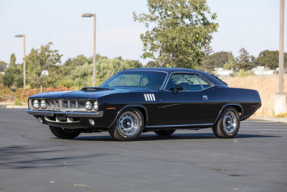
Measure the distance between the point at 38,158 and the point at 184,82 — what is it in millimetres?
4975

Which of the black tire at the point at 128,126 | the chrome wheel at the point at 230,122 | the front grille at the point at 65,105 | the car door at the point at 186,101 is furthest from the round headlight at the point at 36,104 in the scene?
the chrome wheel at the point at 230,122

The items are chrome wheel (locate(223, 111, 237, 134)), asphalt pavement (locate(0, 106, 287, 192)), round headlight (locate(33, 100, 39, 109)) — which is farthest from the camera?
chrome wheel (locate(223, 111, 237, 134))

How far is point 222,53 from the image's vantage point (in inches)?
4702

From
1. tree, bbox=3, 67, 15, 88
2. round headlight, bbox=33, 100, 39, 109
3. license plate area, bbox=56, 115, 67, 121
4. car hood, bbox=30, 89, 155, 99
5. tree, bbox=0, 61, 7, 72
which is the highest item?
tree, bbox=0, 61, 7, 72

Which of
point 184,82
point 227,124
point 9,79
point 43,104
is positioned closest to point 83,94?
point 43,104

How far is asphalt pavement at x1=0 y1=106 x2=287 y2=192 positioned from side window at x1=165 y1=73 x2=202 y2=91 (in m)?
1.20

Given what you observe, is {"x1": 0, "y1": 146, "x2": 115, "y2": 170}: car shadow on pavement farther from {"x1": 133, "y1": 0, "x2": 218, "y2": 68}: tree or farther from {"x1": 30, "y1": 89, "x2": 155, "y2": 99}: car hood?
{"x1": 133, "y1": 0, "x2": 218, "y2": 68}: tree

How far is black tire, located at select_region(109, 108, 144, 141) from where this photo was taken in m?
11.6

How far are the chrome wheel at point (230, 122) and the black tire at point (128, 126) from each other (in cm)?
253

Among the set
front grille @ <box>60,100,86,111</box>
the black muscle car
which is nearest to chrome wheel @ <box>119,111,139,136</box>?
the black muscle car

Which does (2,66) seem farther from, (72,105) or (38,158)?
(38,158)

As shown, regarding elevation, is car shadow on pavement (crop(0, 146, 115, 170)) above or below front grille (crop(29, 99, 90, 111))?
below

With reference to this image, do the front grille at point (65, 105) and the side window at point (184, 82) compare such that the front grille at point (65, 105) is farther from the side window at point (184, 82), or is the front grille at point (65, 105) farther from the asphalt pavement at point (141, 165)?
the side window at point (184, 82)

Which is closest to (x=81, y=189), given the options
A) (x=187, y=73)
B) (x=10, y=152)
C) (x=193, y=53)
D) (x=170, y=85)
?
(x=10, y=152)
